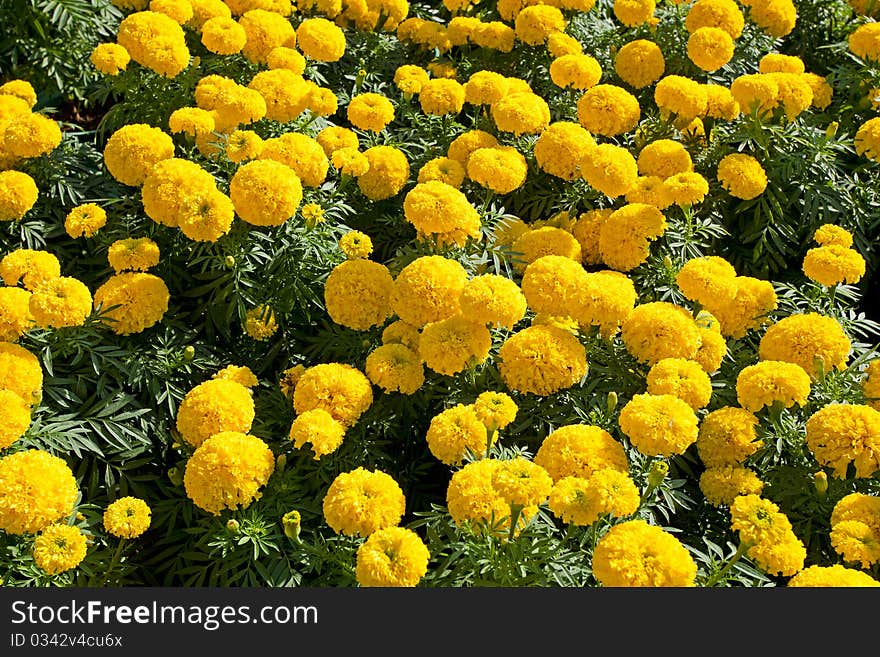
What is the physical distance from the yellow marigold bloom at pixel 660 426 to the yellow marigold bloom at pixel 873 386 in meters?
0.79

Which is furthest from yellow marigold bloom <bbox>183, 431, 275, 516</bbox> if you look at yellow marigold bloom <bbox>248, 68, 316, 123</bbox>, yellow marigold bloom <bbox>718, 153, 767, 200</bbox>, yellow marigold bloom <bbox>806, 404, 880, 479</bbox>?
yellow marigold bloom <bbox>718, 153, 767, 200</bbox>

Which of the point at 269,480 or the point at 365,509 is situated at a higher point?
the point at 365,509

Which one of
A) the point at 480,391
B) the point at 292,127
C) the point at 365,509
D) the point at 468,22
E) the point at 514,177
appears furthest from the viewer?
the point at 468,22

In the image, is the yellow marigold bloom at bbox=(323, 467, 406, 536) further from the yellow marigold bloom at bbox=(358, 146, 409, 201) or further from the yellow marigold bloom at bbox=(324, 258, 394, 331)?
the yellow marigold bloom at bbox=(358, 146, 409, 201)

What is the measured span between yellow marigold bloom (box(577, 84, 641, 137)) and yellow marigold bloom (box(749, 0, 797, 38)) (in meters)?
1.27

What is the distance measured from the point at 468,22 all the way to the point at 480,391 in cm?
262

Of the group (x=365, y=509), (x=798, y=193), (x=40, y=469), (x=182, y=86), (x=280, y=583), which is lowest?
(x=280, y=583)

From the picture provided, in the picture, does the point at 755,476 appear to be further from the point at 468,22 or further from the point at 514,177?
the point at 468,22

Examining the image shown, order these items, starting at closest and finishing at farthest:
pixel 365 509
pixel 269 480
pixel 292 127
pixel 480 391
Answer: pixel 365 509 < pixel 269 480 < pixel 480 391 < pixel 292 127

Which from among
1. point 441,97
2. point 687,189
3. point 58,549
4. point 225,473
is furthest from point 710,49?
point 58,549

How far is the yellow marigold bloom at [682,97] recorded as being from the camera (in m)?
4.29

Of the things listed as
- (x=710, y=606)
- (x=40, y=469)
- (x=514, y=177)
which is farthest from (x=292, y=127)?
(x=710, y=606)

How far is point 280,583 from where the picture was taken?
9.45ft

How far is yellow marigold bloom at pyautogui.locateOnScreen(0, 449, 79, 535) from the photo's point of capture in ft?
8.98
